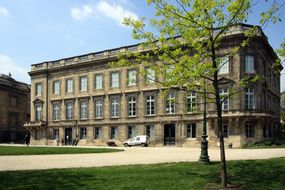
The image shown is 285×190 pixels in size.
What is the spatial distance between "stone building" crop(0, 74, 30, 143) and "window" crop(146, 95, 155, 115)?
104ft

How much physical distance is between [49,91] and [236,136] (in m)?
30.9

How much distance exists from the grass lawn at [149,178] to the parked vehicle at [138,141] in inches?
1102

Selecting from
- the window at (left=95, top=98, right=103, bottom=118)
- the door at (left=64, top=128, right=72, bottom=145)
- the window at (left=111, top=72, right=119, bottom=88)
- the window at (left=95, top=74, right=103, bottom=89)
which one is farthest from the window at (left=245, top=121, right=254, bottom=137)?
the door at (left=64, top=128, right=72, bottom=145)

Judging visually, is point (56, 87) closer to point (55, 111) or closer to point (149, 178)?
point (55, 111)

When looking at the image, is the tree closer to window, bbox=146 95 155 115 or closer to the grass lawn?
the grass lawn

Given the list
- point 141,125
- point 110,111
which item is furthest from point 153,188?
point 110,111

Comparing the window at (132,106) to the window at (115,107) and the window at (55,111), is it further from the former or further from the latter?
the window at (55,111)

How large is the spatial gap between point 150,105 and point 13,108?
3572 cm

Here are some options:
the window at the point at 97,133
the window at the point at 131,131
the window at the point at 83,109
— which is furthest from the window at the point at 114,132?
the window at the point at 83,109

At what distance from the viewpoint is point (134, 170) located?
14.4 meters

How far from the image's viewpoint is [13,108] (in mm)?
68750

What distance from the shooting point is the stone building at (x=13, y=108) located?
65688 mm

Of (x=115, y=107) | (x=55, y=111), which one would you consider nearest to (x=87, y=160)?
(x=115, y=107)

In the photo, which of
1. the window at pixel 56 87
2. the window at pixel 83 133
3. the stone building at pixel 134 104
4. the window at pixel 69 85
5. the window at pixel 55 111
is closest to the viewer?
the stone building at pixel 134 104
